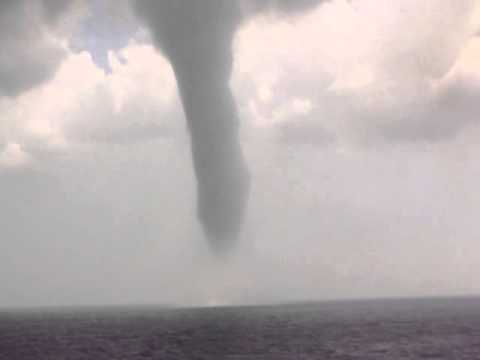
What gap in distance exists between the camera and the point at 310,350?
53.4 m

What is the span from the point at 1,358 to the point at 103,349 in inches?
412

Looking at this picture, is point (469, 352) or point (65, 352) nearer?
point (469, 352)

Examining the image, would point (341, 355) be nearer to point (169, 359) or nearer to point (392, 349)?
point (392, 349)

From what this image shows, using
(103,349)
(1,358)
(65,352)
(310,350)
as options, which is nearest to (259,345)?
(310,350)

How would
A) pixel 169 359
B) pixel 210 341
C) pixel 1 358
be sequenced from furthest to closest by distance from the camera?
pixel 210 341 < pixel 1 358 < pixel 169 359

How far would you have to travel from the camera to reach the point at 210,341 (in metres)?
64.7

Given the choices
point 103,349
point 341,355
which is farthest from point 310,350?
point 103,349

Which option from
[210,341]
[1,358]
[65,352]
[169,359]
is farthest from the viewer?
[210,341]

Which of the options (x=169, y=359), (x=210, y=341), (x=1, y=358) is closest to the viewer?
(x=169, y=359)

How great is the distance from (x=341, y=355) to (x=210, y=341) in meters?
20.5

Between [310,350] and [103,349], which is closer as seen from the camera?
[310,350]

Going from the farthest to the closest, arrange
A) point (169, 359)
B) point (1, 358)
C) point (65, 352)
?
1. point (65, 352)
2. point (1, 358)
3. point (169, 359)

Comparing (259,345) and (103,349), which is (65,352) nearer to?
(103,349)

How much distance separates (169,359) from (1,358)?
55.5 feet
